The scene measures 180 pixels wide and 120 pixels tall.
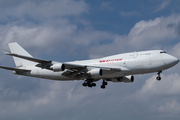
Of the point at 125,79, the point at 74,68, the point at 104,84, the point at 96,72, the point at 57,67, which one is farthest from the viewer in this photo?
the point at 104,84

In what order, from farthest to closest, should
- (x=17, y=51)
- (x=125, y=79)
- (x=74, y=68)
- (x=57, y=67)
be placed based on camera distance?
(x=17, y=51) < (x=125, y=79) < (x=74, y=68) < (x=57, y=67)

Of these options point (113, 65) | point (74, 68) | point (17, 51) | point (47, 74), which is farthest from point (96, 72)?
point (17, 51)

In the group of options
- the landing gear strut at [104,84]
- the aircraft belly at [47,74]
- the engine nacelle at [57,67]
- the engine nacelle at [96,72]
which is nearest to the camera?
the engine nacelle at [57,67]

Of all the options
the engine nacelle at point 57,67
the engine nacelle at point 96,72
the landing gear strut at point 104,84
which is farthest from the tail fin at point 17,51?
the engine nacelle at point 96,72

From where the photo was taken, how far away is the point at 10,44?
5344cm

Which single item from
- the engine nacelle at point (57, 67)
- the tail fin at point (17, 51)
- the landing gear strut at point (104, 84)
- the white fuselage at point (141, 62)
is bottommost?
the landing gear strut at point (104, 84)

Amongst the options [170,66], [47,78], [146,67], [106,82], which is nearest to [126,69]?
[146,67]

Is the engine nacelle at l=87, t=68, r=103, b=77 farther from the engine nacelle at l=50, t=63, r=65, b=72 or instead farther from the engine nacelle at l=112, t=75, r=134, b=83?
the engine nacelle at l=112, t=75, r=134, b=83

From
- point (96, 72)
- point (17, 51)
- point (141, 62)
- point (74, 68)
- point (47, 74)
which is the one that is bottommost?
point (47, 74)

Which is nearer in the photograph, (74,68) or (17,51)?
(74,68)

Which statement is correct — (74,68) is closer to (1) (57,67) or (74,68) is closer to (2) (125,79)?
(1) (57,67)

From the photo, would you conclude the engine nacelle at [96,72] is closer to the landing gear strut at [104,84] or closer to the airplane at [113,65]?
the airplane at [113,65]

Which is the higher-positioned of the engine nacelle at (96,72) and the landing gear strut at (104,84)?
the engine nacelle at (96,72)

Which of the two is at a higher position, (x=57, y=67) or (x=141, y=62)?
(x=141, y=62)
